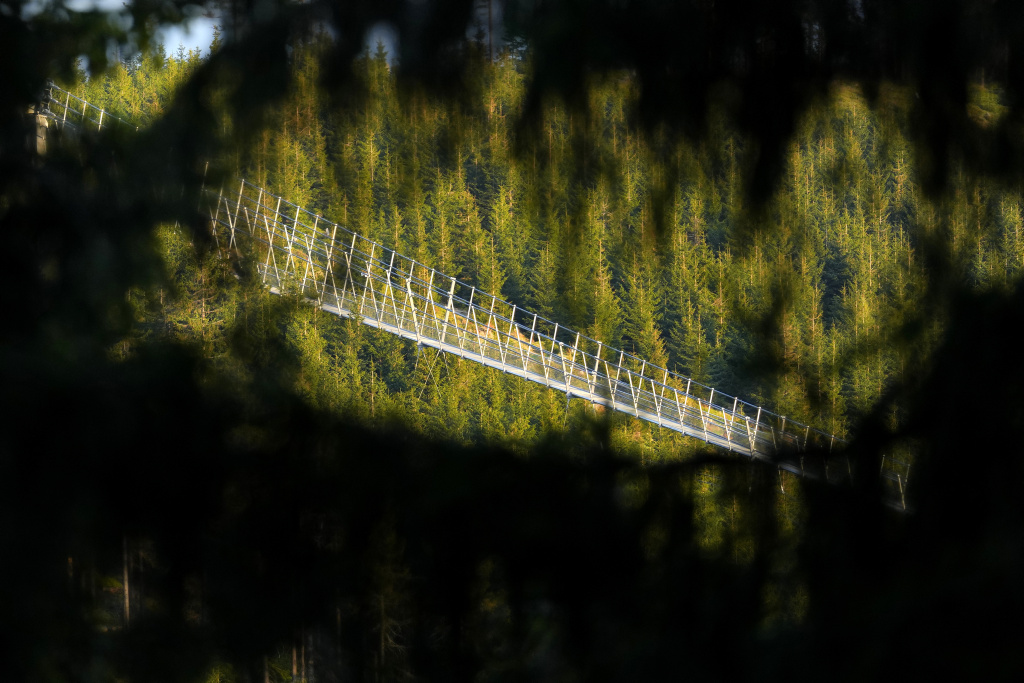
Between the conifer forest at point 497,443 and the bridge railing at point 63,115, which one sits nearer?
the conifer forest at point 497,443

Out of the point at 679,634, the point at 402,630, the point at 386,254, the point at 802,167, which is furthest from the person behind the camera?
the point at 386,254

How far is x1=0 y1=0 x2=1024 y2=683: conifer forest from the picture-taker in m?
0.68

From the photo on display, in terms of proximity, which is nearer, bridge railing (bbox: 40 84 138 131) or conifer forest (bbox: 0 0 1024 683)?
conifer forest (bbox: 0 0 1024 683)

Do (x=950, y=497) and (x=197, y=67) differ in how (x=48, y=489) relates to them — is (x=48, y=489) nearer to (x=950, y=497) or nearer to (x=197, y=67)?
(x=197, y=67)

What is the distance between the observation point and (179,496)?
75 centimetres

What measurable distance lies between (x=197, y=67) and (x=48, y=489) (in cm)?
37

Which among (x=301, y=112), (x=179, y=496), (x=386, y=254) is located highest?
(x=301, y=112)

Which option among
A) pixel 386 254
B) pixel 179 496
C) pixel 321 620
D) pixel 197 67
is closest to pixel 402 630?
pixel 321 620

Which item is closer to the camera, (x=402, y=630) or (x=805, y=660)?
(x=805, y=660)

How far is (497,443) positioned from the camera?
0.85 meters

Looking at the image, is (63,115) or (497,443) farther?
(63,115)

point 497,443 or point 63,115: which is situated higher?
point 63,115

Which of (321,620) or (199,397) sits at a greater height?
(199,397)

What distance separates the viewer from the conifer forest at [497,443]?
676 mm
